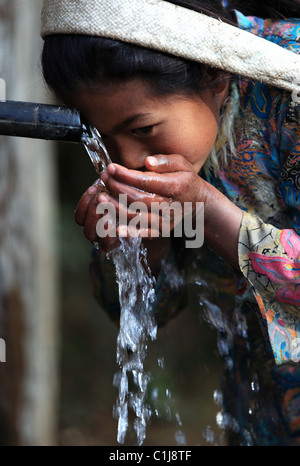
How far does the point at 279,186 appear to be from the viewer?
5.40 feet

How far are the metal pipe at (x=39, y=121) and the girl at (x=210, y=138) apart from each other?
2.4 inches

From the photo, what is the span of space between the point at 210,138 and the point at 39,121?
430mm

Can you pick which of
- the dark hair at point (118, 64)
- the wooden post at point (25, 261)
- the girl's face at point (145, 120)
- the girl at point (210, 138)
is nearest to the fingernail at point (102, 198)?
the girl at point (210, 138)

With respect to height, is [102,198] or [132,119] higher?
[132,119]

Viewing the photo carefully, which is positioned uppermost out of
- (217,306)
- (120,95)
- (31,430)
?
(120,95)

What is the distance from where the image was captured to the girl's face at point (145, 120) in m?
1.48

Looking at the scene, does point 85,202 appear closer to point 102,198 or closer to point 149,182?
point 102,198

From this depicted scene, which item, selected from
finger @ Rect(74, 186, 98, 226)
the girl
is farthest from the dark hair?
finger @ Rect(74, 186, 98, 226)

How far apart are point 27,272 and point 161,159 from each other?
164 centimetres

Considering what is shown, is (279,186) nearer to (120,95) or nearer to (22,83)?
(120,95)

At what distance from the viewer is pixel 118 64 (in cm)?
144

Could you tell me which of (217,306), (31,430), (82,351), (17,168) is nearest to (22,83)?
(17,168)

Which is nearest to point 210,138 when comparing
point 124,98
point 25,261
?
point 124,98

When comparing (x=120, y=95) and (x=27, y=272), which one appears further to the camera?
(x=27, y=272)
